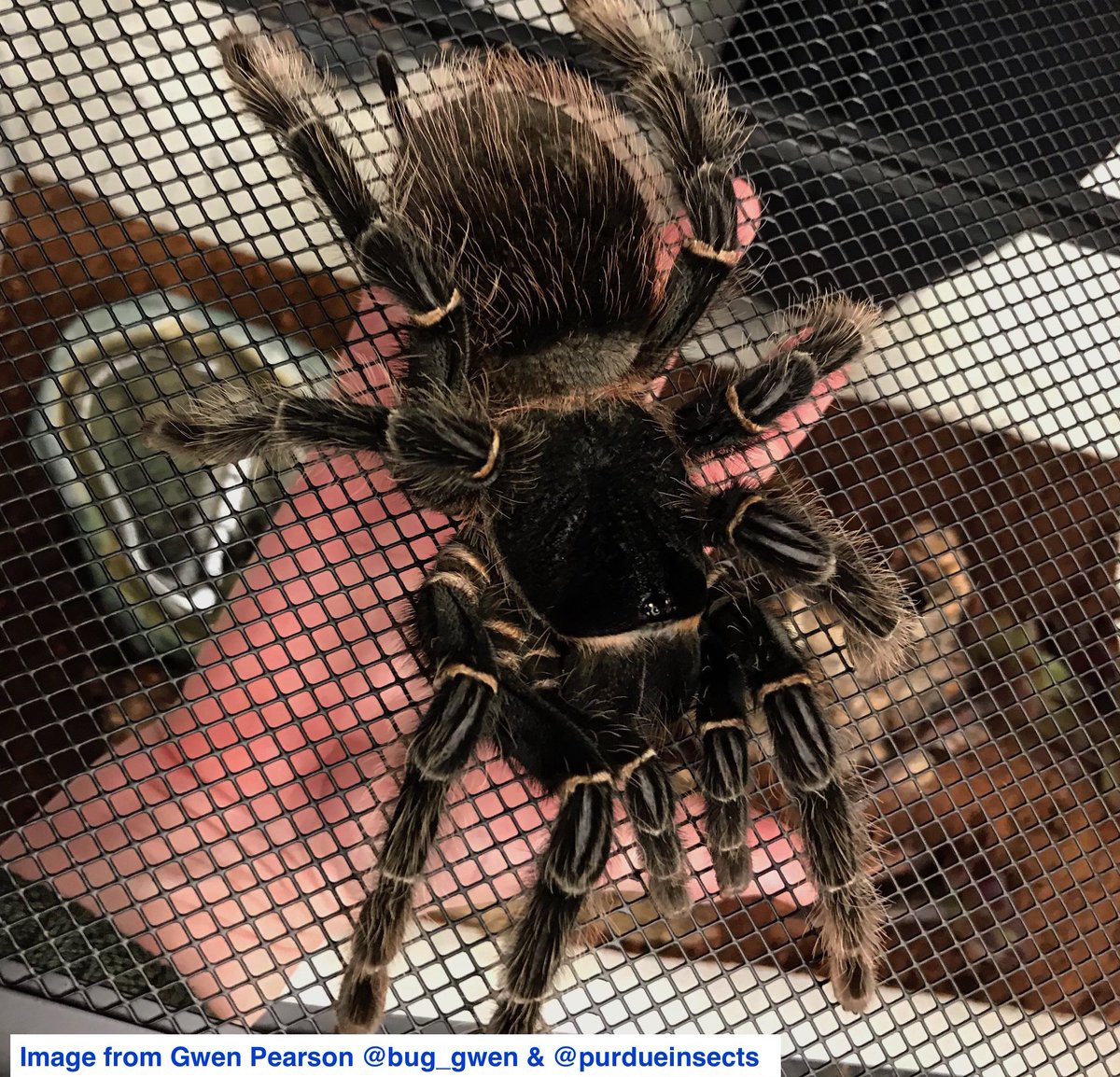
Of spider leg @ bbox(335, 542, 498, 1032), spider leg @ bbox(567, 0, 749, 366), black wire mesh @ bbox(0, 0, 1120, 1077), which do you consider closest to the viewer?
spider leg @ bbox(335, 542, 498, 1032)

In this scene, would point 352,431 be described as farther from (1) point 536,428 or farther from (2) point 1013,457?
(2) point 1013,457

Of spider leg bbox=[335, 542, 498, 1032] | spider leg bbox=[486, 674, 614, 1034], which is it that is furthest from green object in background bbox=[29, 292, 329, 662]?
spider leg bbox=[486, 674, 614, 1034]

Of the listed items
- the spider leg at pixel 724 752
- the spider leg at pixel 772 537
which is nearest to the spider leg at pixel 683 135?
the spider leg at pixel 772 537

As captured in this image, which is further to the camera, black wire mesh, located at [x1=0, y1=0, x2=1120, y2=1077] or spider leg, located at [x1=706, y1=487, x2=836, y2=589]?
black wire mesh, located at [x1=0, y1=0, x2=1120, y2=1077]

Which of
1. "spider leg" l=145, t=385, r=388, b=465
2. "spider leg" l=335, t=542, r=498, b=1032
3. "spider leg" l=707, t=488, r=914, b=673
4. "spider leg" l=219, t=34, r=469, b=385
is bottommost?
"spider leg" l=335, t=542, r=498, b=1032

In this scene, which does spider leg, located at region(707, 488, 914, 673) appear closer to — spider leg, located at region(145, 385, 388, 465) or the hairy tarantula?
the hairy tarantula

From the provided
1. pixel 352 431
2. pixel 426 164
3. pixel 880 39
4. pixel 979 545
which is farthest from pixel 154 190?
pixel 979 545
